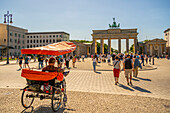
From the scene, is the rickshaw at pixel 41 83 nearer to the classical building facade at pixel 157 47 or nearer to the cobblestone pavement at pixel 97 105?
the cobblestone pavement at pixel 97 105

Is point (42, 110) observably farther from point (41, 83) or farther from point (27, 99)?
point (41, 83)

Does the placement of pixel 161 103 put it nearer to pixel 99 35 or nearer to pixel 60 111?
pixel 60 111

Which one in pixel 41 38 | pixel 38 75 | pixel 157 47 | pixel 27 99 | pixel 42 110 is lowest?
pixel 42 110

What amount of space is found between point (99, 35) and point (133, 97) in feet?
244

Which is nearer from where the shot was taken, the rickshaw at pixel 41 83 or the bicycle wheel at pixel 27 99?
the rickshaw at pixel 41 83

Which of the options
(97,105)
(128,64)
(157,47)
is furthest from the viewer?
(157,47)

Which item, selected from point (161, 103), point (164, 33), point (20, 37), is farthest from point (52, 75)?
point (164, 33)

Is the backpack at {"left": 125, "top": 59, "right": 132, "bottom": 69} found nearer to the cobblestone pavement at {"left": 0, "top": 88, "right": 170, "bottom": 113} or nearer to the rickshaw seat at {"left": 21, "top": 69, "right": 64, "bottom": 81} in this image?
the cobblestone pavement at {"left": 0, "top": 88, "right": 170, "bottom": 113}

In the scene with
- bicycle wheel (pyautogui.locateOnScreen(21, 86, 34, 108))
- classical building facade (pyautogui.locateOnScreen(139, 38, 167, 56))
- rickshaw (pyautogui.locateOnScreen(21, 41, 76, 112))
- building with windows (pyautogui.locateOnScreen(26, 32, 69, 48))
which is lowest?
bicycle wheel (pyautogui.locateOnScreen(21, 86, 34, 108))

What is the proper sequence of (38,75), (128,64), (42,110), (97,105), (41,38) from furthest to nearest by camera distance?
(41,38)
(128,64)
(97,105)
(42,110)
(38,75)

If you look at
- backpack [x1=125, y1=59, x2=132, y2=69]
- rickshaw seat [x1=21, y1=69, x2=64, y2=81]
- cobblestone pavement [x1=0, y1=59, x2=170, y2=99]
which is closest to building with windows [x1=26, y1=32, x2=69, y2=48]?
cobblestone pavement [x1=0, y1=59, x2=170, y2=99]

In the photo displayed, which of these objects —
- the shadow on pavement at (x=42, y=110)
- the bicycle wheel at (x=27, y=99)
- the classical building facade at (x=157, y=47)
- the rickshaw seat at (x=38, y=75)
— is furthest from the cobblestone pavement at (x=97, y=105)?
the classical building facade at (x=157, y=47)

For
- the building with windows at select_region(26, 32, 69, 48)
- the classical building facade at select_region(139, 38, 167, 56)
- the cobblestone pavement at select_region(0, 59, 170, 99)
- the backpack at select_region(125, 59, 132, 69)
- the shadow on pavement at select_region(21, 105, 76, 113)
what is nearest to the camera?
the shadow on pavement at select_region(21, 105, 76, 113)

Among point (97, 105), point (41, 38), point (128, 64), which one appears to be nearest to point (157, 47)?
point (41, 38)
